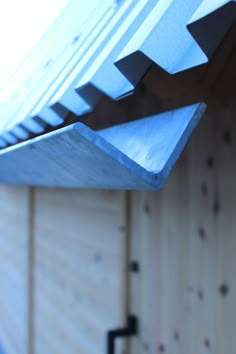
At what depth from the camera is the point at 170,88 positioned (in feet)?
3.51

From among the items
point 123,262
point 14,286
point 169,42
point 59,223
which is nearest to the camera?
point 169,42

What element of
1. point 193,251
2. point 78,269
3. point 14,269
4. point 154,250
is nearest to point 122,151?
point 193,251

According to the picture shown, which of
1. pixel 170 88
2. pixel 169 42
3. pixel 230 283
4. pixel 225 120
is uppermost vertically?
pixel 169 42

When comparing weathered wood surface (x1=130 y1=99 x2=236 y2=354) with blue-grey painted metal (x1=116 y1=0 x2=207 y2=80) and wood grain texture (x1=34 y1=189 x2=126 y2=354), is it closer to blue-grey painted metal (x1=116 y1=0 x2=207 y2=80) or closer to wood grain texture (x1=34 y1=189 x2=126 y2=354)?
wood grain texture (x1=34 y1=189 x2=126 y2=354)

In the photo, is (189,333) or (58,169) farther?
(189,333)

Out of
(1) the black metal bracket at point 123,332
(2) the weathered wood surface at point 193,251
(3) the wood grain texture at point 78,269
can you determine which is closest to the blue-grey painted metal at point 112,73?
(2) the weathered wood surface at point 193,251

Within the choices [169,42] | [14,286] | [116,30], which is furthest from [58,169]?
[14,286]

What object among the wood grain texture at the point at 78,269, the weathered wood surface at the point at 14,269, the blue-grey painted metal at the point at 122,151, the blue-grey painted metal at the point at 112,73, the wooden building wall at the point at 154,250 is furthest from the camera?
the weathered wood surface at the point at 14,269

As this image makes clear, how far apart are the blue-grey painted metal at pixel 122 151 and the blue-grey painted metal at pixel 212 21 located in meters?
0.10

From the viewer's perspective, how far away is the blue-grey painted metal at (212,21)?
1.91 feet

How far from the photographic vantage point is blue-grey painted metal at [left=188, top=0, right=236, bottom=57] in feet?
1.91

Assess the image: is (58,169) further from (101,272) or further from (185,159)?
(101,272)

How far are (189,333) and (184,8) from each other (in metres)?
1.09

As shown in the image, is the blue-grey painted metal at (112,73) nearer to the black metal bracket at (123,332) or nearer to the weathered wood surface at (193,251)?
the weathered wood surface at (193,251)
